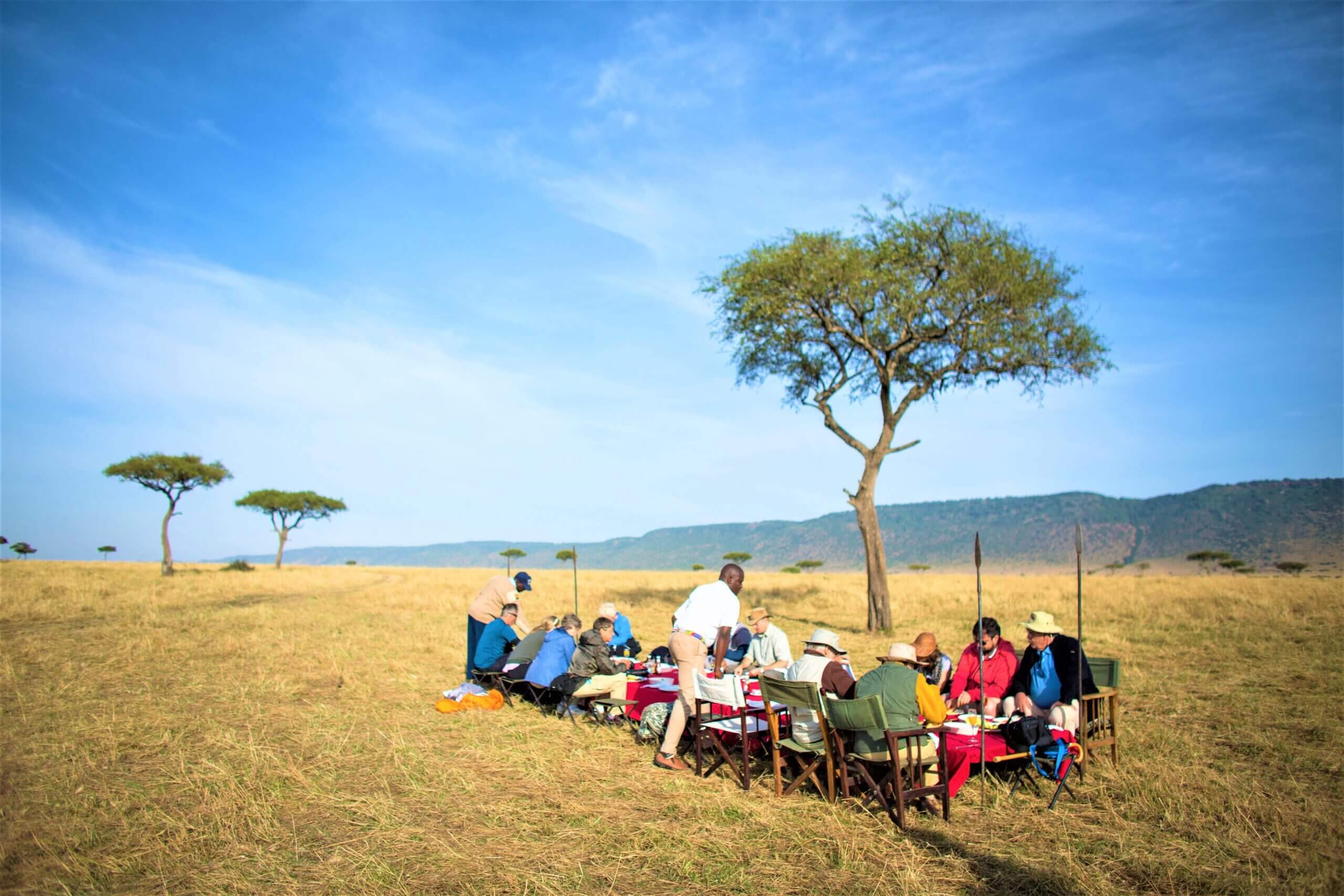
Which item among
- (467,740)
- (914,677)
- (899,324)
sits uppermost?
(899,324)

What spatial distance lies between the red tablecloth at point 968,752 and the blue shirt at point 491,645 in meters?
5.89

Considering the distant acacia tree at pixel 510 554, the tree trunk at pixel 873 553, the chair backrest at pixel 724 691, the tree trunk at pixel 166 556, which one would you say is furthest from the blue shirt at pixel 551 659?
the tree trunk at pixel 166 556

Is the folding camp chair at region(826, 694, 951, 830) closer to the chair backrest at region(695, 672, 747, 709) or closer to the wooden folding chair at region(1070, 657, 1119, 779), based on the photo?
the chair backrest at region(695, 672, 747, 709)

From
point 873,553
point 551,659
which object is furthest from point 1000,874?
point 873,553

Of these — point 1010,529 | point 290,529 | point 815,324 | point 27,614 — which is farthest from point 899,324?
point 1010,529

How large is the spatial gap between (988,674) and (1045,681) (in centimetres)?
64

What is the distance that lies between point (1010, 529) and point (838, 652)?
14398cm

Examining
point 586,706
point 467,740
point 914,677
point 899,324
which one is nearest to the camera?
point 914,677

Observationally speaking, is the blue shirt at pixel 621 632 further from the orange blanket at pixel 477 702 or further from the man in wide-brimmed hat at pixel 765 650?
the man in wide-brimmed hat at pixel 765 650

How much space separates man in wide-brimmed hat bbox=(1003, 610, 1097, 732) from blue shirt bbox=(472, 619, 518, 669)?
19.8ft

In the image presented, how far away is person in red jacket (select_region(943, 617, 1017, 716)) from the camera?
783 cm

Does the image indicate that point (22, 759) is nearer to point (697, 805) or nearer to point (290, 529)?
point (697, 805)

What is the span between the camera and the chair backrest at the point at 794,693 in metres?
6.21

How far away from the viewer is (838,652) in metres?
7.09
